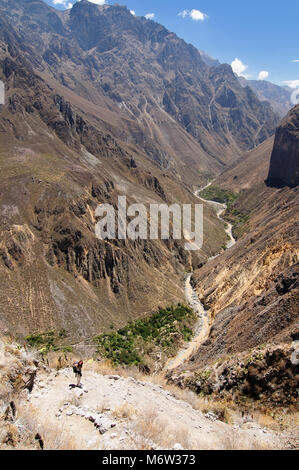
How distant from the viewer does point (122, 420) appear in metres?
10.4

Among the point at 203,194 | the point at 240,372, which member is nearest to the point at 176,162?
the point at 203,194

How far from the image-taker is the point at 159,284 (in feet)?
179

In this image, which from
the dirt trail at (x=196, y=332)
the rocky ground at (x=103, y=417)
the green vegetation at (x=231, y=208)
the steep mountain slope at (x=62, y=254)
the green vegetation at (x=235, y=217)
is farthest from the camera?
the green vegetation at (x=235, y=217)

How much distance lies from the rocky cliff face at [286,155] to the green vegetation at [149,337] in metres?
74.2

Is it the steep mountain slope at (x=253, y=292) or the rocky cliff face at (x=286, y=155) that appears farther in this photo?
the rocky cliff face at (x=286, y=155)

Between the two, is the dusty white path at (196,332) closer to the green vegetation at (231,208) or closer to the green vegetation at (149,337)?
the green vegetation at (149,337)

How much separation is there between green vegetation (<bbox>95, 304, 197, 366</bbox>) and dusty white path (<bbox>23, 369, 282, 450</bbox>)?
21.2 metres

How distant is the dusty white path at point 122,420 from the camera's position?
9.35 m

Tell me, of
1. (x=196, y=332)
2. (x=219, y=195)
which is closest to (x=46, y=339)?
(x=196, y=332)

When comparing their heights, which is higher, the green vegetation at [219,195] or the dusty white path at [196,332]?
the green vegetation at [219,195]

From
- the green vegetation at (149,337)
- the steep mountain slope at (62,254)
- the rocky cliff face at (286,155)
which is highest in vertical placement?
the rocky cliff face at (286,155)

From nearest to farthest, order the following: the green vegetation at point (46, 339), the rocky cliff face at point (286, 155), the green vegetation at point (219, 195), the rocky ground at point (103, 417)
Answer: the rocky ground at point (103, 417) < the green vegetation at point (46, 339) < the rocky cliff face at point (286, 155) < the green vegetation at point (219, 195)

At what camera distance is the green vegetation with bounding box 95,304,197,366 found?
36.5m

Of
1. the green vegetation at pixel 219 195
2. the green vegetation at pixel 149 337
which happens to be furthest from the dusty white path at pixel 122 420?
the green vegetation at pixel 219 195
